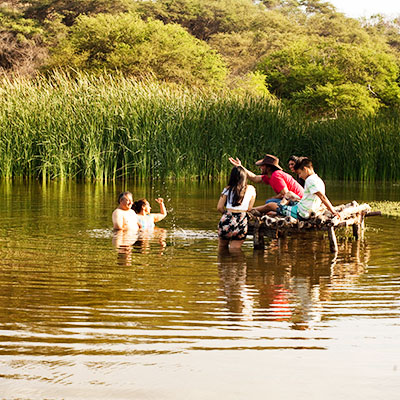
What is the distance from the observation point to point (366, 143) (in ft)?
75.5

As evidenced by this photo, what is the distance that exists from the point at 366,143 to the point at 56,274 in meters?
17.0

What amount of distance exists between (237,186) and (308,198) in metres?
0.84

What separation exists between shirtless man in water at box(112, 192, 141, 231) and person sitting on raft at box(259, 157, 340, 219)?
2.07m

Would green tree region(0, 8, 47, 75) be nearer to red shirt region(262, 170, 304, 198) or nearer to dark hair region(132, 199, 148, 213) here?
dark hair region(132, 199, 148, 213)

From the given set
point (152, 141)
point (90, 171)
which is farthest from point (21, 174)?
point (152, 141)

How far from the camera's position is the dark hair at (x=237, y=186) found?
9.55 metres

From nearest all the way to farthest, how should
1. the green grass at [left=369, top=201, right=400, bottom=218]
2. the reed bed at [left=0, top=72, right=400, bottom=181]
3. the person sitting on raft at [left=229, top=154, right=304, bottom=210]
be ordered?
the person sitting on raft at [left=229, top=154, right=304, bottom=210] < the green grass at [left=369, top=201, right=400, bottom=218] < the reed bed at [left=0, top=72, right=400, bottom=181]

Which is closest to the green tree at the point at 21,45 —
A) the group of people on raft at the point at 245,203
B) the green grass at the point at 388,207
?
the green grass at the point at 388,207

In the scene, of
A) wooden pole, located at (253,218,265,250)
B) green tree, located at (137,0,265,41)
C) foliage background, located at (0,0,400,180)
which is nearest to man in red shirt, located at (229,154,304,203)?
wooden pole, located at (253,218,265,250)

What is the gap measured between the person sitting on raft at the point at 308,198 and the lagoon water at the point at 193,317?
1.45ft

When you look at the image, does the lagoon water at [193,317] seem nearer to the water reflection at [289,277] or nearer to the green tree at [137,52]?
the water reflection at [289,277]

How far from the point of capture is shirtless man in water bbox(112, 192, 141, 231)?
10523mm

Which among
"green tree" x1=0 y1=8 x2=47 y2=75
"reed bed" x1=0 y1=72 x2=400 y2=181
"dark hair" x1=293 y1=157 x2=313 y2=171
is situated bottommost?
"dark hair" x1=293 y1=157 x2=313 y2=171

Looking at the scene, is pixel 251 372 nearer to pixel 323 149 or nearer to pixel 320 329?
pixel 320 329
